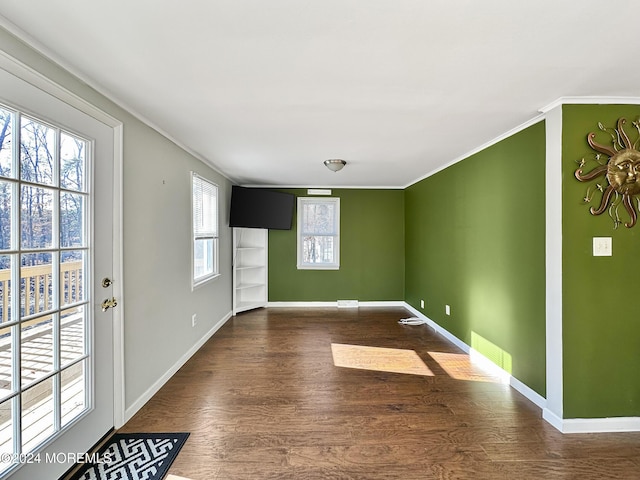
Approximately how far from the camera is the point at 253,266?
573cm

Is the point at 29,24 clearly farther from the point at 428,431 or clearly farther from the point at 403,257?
the point at 403,257

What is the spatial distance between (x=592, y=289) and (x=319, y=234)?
14.0 feet

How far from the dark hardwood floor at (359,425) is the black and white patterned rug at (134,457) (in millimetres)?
75

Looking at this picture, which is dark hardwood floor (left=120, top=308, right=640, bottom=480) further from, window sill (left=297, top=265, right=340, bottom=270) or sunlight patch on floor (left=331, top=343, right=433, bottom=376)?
window sill (left=297, top=265, right=340, bottom=270)

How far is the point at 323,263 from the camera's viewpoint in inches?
234

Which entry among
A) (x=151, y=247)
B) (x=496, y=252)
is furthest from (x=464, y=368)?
(x=151, y=247)

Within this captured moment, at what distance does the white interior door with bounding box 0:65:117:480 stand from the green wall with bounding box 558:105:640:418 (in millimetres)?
3109

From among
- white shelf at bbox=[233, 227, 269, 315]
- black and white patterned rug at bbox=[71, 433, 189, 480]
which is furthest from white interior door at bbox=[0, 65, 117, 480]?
white shelf at bbox=[233, 227, 269, 315]

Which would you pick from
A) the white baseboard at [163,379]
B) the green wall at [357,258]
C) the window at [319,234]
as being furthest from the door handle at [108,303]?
the window at [319,234]

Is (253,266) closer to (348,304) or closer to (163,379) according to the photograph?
(348,304)

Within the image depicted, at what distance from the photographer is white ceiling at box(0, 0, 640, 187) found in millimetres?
1261

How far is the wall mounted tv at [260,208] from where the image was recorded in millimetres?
5059

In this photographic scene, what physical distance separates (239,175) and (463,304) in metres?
3.62

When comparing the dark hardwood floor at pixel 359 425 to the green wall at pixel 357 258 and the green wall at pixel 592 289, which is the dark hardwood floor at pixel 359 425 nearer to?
the green wall at pixel 592 289
